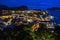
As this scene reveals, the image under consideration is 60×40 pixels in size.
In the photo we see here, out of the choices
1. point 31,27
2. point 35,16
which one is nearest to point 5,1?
point 35,16

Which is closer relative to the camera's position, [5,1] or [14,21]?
[14,21]

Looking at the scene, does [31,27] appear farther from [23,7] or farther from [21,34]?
[23,7]

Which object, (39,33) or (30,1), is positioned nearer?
(39,33)

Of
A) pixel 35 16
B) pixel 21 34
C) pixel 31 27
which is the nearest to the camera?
pixel 21 34

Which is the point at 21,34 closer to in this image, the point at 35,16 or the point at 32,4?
the point at 35,16

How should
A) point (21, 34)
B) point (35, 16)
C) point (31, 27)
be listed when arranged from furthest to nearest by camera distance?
point (35, 16), point (31, 27), point (21, 34)

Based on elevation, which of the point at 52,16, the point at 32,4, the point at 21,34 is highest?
the point at 32,4

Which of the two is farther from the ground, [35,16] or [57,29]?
[35,16]

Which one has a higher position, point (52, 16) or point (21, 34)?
point (52, 16)

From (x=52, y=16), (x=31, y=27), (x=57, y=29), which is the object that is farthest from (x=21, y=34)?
(x=52, y=16)
